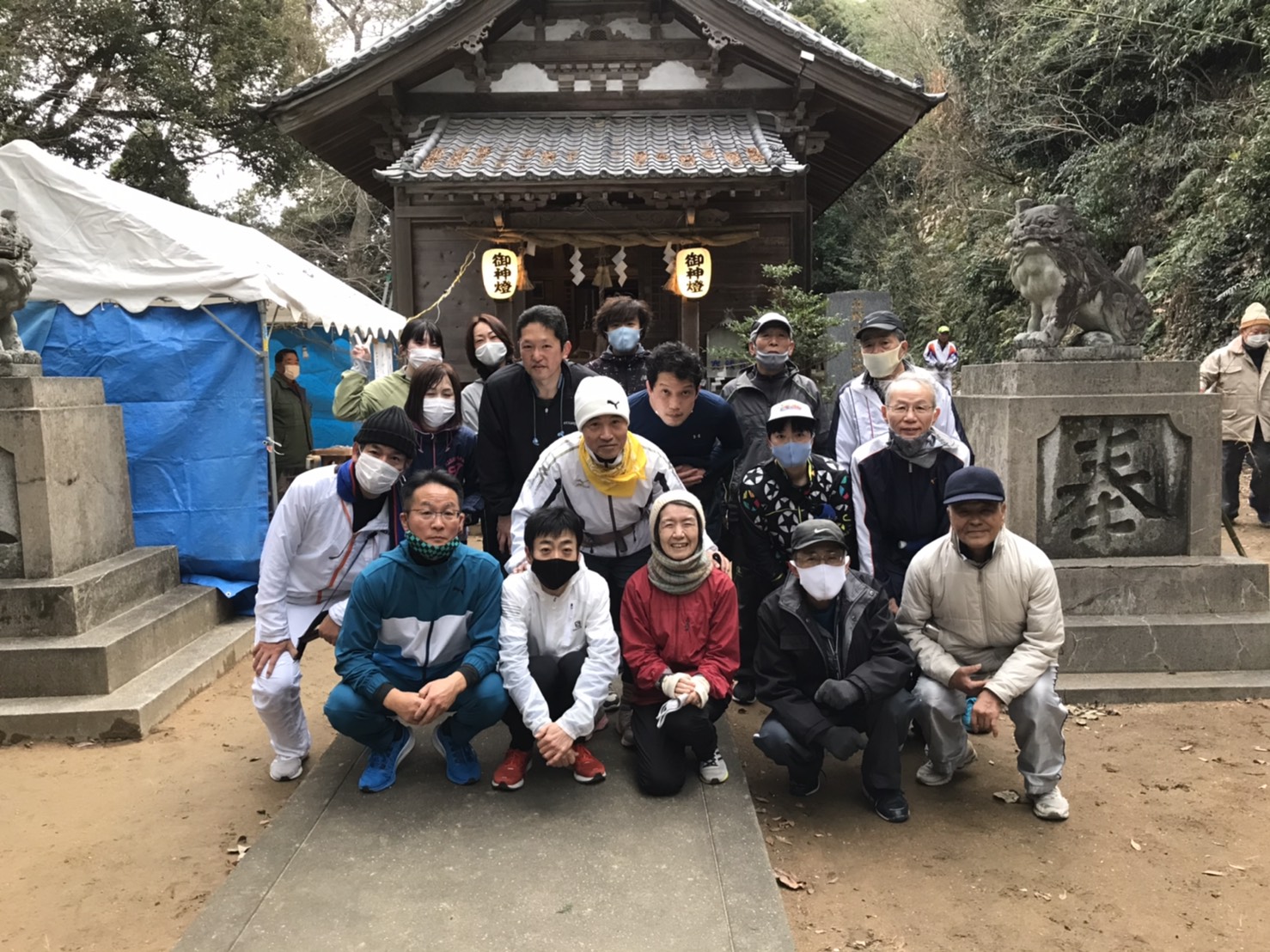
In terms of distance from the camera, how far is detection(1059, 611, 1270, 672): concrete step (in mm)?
5000

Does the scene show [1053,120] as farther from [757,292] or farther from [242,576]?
[242,576]

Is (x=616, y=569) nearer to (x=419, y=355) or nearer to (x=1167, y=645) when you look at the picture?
(x=419, y=355)

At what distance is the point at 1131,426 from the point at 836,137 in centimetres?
740

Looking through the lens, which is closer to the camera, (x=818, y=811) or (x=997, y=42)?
(x=818, y=811)

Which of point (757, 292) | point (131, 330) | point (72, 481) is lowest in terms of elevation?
point (72, 481)

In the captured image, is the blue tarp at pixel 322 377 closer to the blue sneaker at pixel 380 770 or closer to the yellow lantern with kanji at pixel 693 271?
the yellow lantern with kanji at pixel 693 271

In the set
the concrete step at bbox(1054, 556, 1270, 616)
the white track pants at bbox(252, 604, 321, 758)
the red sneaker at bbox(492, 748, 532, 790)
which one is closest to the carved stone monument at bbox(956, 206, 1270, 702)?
the concrete step at bbox(1054, 556, 1270, 616)

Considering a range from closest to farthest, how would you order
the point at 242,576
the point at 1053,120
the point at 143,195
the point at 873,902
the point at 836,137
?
1. the point at 873,902
2. the point at 242,576
3. the point at 143,195
4. the point at 836,137
5. the point at 1053,120

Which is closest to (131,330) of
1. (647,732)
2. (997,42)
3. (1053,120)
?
(647,732)

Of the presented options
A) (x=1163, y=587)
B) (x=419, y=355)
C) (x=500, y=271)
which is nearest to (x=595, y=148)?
(x=500, y=271)

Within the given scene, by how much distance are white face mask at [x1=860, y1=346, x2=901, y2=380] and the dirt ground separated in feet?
6.36

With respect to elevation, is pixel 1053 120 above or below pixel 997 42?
below

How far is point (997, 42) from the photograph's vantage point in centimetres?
1822

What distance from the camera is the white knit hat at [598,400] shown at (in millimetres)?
3805
